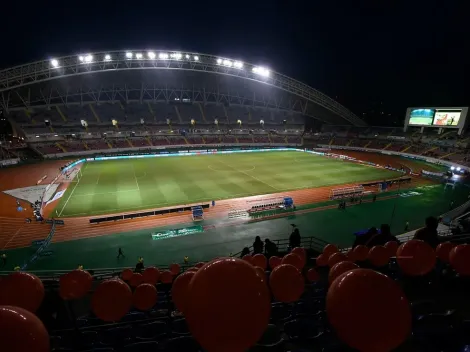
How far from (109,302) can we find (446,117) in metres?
62.6

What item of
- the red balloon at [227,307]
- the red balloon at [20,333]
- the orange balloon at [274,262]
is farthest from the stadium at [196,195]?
the orange balloon at [274,262]

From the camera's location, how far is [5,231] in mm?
18453

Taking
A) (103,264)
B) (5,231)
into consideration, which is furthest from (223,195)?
(5,231)

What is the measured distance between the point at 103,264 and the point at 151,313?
9960 millimetres

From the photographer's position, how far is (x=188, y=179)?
3238 cm

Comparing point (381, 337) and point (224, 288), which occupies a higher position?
point (224, 288)

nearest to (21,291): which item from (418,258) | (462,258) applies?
(418,258)

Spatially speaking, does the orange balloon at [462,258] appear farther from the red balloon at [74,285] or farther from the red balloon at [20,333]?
the red balloon at [74,285]

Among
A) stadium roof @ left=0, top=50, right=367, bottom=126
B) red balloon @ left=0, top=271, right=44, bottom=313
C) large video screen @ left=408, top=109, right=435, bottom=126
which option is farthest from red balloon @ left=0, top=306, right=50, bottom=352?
large video screen @ left=408, top=109, right=435, bottom=126

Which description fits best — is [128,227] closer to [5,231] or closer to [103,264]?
[103,264]

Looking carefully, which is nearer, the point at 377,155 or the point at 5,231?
the point at 5,231

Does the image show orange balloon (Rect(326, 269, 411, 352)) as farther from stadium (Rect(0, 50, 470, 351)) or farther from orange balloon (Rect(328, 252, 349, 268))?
orange balloon (Rect(328, 252, 349, 268))

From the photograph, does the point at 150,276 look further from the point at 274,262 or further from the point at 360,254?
the point at 360,254

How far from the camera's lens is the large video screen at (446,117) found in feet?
155
